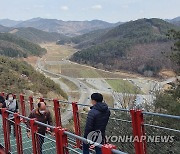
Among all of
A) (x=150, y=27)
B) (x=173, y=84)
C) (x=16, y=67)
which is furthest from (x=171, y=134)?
(x=150, y=27)

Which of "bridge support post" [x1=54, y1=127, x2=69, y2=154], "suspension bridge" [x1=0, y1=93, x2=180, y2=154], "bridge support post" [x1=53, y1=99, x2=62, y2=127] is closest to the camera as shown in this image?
"bridge support post" [x1=54, y1=127, x2=69, y2=154]

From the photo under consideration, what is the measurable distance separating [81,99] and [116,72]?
158ft

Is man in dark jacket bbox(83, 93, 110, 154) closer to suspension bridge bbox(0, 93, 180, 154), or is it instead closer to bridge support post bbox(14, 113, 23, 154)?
suspension bridge bbox(0, 93, 180, 154)

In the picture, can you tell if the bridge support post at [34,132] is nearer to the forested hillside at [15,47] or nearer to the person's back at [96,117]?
the person's back at [96,117]

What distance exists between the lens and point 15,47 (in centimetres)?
13150

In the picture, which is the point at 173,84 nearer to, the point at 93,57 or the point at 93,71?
the point at 93,71

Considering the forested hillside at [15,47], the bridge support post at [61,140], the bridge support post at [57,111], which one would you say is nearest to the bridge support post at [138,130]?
the bridge support post at [61,140]

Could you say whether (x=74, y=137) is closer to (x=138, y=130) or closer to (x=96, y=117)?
(x=96, y=117)

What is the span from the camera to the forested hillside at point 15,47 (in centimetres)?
12262

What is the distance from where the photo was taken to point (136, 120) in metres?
5.36

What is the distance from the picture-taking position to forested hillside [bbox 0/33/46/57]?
12262 centimetres

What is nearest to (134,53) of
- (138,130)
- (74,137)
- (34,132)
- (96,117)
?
(138,130)

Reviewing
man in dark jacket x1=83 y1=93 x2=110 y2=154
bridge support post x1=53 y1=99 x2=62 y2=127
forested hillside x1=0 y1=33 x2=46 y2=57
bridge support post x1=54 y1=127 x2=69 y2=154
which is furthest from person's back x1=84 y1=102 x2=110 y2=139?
forested hillside x1=0 y1=33 x2=46 y2=57

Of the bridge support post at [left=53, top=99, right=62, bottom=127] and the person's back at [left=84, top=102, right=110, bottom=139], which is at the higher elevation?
the person's back at [left=84, top=102, right=110, bottom=139]
